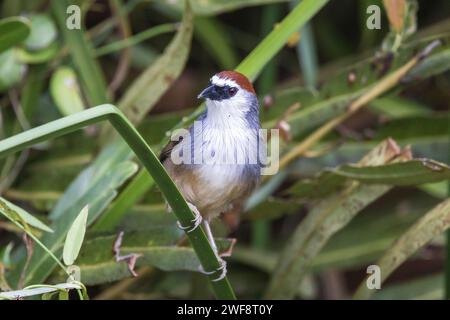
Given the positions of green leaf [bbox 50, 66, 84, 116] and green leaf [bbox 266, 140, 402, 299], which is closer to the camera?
green leaf [bbox 266, 140, 402, 299]

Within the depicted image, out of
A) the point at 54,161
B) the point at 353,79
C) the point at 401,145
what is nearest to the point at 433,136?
the point at 401,145

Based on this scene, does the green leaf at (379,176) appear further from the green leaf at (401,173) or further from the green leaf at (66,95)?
the green leaf at (66,95)

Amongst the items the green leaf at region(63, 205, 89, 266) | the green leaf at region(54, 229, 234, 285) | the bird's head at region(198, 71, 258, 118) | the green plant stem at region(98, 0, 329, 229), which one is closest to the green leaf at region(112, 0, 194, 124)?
the green plant stem at region(98, 0, 329, 229)

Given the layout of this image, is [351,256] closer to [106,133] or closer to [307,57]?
[307,57]

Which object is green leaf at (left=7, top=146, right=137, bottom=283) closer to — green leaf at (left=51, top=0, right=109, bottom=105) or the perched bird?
the perched bird

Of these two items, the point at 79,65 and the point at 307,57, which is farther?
the point at 307,57
